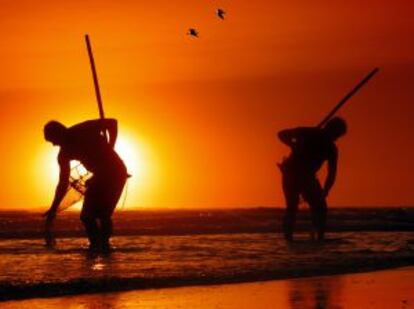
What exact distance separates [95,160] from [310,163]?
3432 millimetres

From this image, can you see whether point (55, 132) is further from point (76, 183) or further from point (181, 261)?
point (181, 261)

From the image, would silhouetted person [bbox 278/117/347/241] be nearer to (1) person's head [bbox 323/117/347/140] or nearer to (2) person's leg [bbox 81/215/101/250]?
(1) person's head [bbox 323/117/347/140]

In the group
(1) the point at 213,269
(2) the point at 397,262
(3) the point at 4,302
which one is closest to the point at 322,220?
(2) the point at 397,262

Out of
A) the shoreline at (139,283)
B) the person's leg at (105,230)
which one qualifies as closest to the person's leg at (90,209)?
the person's leg at (105,230)

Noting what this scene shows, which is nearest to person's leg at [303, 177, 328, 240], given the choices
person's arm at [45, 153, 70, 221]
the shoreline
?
the shoreline

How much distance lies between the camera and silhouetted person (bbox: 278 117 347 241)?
17266 millimetres

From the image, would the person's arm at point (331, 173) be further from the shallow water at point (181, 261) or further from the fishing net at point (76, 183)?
the fishing net at point (76, 183)

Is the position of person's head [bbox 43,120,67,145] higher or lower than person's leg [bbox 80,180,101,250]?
higher

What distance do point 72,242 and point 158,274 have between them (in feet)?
20.4

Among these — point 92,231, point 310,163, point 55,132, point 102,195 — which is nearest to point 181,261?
point 102,195

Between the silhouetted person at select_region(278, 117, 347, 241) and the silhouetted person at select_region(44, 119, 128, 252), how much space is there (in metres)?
2.98

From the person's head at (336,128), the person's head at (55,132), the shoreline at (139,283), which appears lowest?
the shoreline at (139,283)

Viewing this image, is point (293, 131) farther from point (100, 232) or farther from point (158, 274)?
point (158, 274)

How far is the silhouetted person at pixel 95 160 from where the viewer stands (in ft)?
50.5
